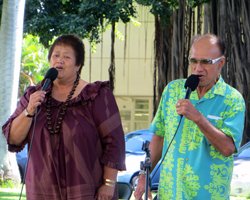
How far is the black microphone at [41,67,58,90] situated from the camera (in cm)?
428

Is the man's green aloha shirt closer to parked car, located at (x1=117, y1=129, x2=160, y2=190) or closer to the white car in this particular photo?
the white car

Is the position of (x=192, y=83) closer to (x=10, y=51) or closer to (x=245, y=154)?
(x=245, y=154)

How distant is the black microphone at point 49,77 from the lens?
428 centimetres

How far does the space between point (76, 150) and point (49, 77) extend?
1.49ft

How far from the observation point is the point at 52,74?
4.33m

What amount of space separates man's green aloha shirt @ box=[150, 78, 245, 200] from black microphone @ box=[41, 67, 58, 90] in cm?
71

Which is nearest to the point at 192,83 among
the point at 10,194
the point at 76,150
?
the point at 76,150

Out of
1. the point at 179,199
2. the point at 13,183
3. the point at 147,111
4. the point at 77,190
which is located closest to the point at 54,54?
the point at 77,190

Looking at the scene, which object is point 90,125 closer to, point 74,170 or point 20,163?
point 74,170

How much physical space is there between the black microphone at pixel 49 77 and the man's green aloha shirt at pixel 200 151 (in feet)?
2.32

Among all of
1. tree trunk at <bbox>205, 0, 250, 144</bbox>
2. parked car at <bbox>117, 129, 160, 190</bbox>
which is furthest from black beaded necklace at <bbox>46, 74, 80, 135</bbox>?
tree trunk at <bbox>205, 0, 250, 144</bbox>

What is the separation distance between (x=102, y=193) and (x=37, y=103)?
71cm

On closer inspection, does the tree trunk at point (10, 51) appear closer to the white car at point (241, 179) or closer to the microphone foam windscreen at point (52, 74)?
the white car at point (241, 179)

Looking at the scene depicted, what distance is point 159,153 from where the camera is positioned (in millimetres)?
4590
